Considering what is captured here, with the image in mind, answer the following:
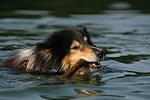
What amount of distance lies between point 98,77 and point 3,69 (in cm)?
157

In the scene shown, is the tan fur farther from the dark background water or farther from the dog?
the dark background water

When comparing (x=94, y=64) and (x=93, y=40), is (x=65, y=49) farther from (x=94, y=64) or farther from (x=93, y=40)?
(x=93, y=40)

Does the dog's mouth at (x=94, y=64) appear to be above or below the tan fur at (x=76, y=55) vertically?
below

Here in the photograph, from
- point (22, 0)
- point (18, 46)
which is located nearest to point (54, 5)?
point (22, 0)

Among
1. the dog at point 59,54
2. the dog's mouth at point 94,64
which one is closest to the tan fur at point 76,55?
the dog at point 59,54

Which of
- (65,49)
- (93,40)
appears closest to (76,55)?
(65,49)

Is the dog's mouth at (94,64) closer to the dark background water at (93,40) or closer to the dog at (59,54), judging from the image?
the dog at (59,54)

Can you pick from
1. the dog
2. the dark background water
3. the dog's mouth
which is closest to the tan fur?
the dog

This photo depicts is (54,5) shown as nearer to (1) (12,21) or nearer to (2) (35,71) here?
(1) (12,21)

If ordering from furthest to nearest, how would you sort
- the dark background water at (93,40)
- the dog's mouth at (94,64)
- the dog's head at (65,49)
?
the dog's head at (65,49) → the dog's mouth at (94,64) → the dark background water at (93,40)

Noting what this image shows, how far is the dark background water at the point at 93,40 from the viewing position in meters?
8.02

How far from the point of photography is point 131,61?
11.1 m

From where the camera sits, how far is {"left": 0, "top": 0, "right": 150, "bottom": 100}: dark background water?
26.3ft

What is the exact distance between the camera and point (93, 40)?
13.7 metres
